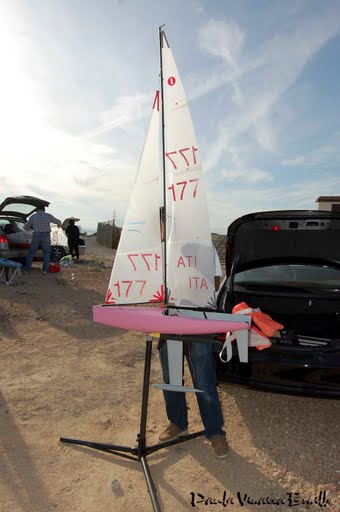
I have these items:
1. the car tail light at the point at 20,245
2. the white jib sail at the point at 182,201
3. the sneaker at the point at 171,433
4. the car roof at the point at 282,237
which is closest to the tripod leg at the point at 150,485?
the sneaker at the point at 171,433

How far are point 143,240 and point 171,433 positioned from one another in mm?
1597

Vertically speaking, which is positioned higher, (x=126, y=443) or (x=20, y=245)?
(x=20, y=245)

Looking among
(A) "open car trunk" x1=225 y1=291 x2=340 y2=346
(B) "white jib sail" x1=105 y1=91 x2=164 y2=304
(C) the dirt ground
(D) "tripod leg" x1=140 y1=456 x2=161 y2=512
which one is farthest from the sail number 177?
(D) "tripod leg" x1=140 y1=456 x2=161 y2=512

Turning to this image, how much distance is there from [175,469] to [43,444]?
1070 millimetres

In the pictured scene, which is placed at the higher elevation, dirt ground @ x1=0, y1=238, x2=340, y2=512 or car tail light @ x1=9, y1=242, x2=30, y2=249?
car tail light @ x1=9, y1=242, x2=30, y2=249

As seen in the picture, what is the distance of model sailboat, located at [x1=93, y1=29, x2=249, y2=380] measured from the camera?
3033 millimetres

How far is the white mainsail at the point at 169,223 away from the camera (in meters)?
3.03

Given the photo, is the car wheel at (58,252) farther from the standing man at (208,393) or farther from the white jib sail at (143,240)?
the standing man at (208,393)

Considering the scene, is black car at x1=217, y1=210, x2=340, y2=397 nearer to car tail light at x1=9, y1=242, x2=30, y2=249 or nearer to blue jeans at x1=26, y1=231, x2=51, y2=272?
blue jeans at x1=26, y1=231, x2=51, y2=272

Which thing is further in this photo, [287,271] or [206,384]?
[287,271]

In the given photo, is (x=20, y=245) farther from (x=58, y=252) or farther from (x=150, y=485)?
(x=150, y=485)

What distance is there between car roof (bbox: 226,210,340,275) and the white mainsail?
87cm

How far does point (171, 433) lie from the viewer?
299 cm

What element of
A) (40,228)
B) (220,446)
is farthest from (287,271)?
(40,228)
